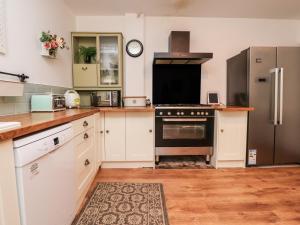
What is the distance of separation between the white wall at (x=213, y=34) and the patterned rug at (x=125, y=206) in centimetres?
167

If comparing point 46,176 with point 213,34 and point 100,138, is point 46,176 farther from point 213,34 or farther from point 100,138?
A: point 213,34

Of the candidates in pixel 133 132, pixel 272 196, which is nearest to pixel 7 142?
pixel 133 132

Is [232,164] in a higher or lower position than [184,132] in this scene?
lower

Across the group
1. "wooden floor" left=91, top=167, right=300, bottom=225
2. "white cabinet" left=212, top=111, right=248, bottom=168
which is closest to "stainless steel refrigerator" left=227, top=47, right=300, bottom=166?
"white cabinet" left=212, top=111, right=248, bottom=168

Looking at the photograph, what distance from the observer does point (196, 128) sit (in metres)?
2.69

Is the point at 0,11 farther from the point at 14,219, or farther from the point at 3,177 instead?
the point at 14,219

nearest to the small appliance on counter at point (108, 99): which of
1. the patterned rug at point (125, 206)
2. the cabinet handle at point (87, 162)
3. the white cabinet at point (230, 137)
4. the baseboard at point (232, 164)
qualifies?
the cabinet handle at point (87, 162)

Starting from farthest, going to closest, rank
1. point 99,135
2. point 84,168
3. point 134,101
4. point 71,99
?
point 134,101
point 99,135
point 71,99
point 84,168

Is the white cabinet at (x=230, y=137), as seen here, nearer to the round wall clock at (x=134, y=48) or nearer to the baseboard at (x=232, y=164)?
the baseboard at (x=232, y=164)

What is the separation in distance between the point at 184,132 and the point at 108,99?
131 cm

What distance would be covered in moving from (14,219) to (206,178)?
6.73 feet

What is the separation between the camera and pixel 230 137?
264cm

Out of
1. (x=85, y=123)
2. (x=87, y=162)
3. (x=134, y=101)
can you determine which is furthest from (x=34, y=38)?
(x=134, y=101)

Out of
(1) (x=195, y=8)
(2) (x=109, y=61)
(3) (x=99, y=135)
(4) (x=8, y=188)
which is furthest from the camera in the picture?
(2) (x=109, y=61)
